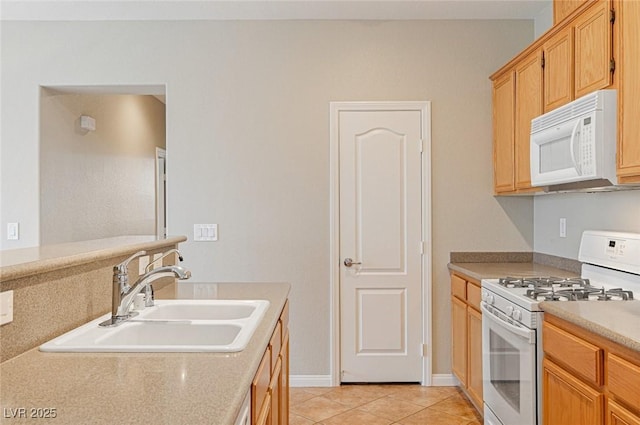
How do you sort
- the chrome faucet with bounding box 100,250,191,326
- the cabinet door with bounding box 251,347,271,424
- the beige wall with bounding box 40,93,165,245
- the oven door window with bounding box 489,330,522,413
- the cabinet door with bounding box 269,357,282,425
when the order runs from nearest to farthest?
1. the cabinet door with bounding box 251,347,271,424
2. the chrome faucet with bounding box 100,250,191,326
3. the cabinet door with bounding box 269,357,282,425
4. the oven door window with bounding box 489,330,522,413
5. the beige wall with bounding box 40,93,165,245

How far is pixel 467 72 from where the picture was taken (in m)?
3.75

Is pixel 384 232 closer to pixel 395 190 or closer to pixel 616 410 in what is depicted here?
pixel 395 190

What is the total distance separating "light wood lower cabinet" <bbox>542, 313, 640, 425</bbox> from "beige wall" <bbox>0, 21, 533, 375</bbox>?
1.68 meters

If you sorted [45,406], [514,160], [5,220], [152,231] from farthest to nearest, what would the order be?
[152,231] < [5,220] < [514,160] < [45,406]

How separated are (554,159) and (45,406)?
252 centimetres

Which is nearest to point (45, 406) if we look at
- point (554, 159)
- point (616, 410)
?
point (616, 410)

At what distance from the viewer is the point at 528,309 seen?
85.8 inches

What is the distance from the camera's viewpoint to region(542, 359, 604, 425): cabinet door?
1.75 metres

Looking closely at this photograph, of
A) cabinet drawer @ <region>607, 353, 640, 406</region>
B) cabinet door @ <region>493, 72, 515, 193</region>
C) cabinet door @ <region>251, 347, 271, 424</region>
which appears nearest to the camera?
cabinet door @ <region>251, 347, 271, 424</region>

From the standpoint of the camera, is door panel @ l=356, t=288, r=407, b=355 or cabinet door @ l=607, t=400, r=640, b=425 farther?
door panel @ l=356, t=288, r=407, b=355

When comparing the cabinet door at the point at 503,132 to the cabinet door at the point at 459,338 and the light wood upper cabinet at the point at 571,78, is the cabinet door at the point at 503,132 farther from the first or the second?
the cabinet door at the point at 459,338

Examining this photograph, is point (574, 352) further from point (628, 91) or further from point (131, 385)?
point (131, 385)

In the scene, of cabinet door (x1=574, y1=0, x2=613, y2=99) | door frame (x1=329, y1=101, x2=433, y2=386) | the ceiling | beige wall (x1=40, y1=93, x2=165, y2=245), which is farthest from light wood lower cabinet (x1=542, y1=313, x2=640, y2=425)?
beige wall (x1=40, y1=93, x2=165, y2=245)

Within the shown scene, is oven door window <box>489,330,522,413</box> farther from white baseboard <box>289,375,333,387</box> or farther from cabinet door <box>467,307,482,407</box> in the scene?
white baseboard <box>289,375,333,387</box>
